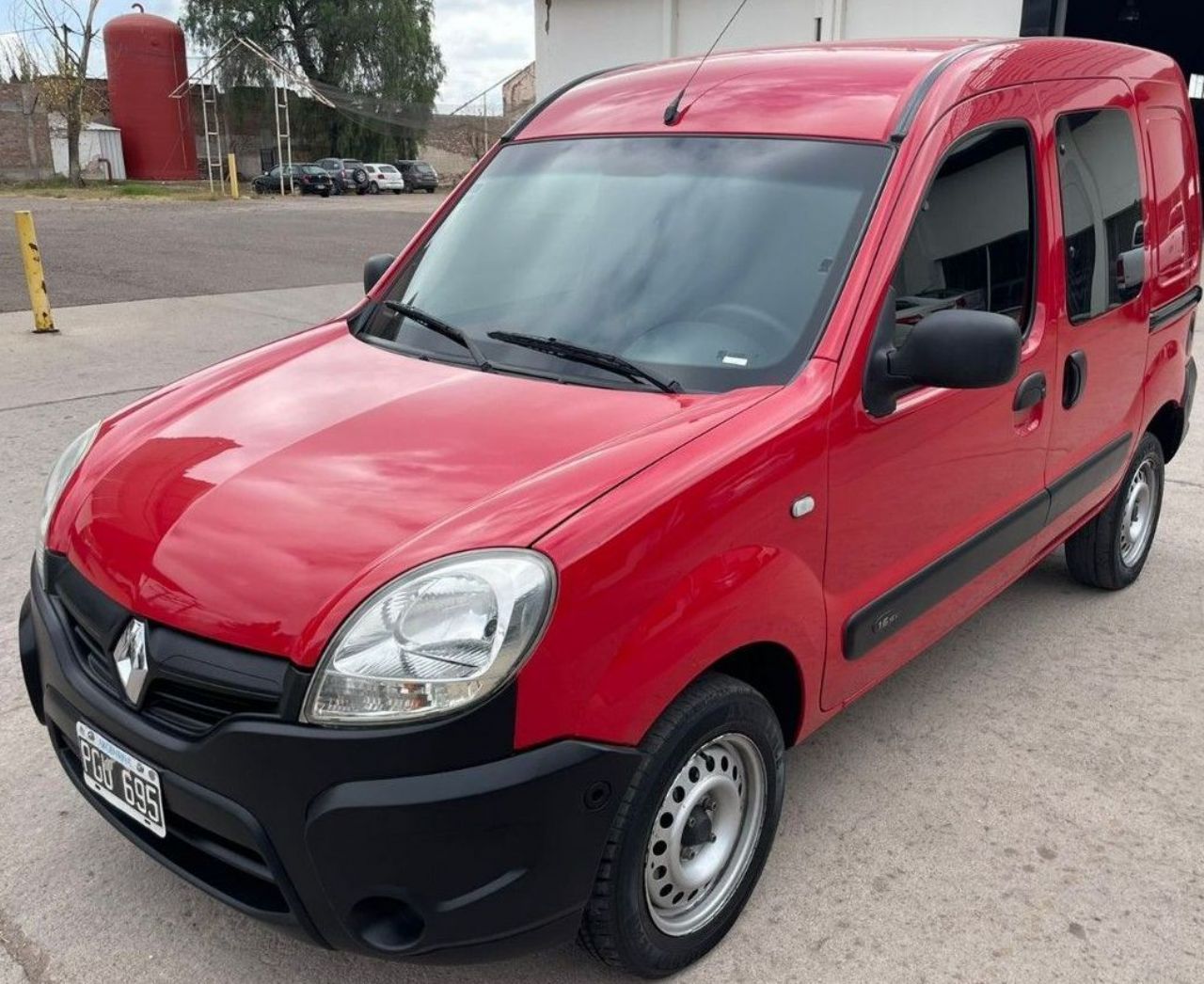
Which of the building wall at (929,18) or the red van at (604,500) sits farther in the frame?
the building wall at (929,18)

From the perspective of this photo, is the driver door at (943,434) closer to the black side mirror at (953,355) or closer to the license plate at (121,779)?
the black side mirror at (953,355)

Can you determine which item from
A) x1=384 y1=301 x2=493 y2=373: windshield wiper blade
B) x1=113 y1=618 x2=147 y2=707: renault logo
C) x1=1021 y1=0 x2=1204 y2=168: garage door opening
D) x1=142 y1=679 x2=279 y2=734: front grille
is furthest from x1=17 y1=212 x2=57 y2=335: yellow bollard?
x1=1021 y1=0 x2=1204 y2=168: garage door opening

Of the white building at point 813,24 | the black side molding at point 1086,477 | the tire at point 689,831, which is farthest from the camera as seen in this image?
the white building at point 813,24

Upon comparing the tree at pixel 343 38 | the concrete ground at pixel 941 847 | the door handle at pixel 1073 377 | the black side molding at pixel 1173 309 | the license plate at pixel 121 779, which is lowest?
the concrete ground at pixel 941 847

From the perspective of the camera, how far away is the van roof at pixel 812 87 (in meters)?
2.87

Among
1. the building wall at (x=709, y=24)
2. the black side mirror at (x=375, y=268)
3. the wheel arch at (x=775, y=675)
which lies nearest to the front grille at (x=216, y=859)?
the wheel arch at (x=775, y=675)

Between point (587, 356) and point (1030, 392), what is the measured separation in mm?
1372

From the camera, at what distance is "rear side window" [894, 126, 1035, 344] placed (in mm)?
2801

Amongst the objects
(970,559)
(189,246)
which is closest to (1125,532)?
(970,559)

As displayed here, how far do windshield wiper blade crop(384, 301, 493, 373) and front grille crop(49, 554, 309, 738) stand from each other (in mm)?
1041

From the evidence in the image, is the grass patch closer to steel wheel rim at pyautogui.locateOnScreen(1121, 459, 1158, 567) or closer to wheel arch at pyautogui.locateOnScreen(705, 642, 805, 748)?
steel wheel rim at pyautogui.locateOnScreen(1121, 459, 1158, 567)

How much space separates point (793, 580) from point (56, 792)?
2.12 metres

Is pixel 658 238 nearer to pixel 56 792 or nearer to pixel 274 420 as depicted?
pixel 274 420

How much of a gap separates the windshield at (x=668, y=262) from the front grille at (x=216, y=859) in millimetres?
1249
